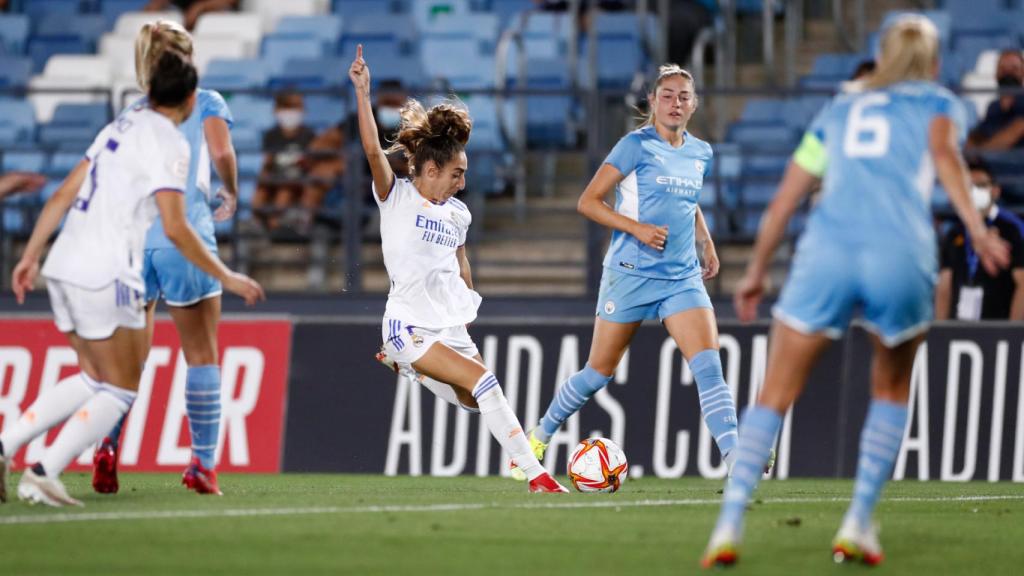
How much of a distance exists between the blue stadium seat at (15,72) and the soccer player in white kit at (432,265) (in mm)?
9322

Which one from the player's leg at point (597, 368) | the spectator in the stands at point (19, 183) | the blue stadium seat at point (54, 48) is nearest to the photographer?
the player's leg at point (597, 368)

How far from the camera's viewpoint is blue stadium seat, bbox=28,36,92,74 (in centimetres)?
1775

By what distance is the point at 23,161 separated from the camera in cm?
1616

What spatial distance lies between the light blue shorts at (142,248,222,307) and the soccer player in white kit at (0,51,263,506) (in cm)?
79

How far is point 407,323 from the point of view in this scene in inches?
333

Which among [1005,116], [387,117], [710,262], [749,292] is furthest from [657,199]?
[1005,116]

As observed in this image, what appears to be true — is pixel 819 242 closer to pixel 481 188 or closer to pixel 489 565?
pixel 489 565

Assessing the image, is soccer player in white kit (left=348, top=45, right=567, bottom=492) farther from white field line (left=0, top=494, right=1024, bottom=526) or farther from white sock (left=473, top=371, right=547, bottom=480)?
white field line (left=0, top=494, right=1024, bottom=526)

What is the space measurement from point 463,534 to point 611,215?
122 inches

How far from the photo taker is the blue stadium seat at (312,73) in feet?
52.5

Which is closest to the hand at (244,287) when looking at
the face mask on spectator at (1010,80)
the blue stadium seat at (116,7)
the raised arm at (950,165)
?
the raised arm at (950,165)

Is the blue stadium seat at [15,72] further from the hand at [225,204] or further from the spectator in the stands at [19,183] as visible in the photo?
the hand at [225,204]

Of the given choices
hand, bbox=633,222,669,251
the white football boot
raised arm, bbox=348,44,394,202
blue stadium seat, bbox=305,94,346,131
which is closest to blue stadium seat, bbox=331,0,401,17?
blue stadium seat, bbox=305,94,346,131

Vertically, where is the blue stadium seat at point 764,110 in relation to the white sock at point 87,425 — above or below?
above
